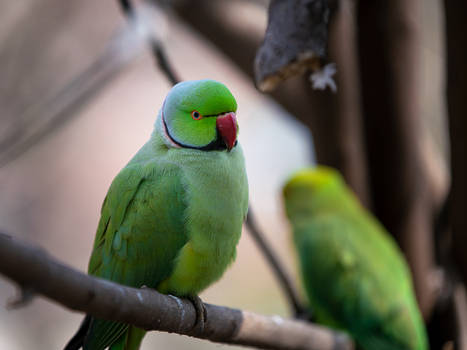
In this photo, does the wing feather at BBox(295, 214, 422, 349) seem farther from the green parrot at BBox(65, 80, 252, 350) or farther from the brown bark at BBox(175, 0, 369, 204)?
the green parrot at BBox(65, 80, 252, 350)

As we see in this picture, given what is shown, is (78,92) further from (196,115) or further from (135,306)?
(135,306)

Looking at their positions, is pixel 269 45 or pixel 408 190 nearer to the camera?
pixel 269 45

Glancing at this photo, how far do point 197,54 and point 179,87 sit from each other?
278 centimetres

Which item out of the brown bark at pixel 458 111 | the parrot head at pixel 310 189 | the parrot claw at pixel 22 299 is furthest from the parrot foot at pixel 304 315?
the parrot claw at pixel 22 299

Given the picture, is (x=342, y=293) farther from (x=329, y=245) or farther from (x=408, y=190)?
(x=408, y=190)

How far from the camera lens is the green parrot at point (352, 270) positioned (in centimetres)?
217

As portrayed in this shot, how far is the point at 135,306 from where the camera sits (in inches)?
35.6

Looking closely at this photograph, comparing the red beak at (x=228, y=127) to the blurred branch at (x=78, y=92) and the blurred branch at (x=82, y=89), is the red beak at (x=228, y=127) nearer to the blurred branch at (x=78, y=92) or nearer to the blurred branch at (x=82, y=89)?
the blurred branch at (x=82, y=89)

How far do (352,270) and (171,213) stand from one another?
125cm

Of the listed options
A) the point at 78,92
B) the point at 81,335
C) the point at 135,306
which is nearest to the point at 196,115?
the point at 135,306

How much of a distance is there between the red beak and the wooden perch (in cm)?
14

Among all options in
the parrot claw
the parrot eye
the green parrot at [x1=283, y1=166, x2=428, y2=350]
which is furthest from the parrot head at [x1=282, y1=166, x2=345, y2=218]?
the parrot claw

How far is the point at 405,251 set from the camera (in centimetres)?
235

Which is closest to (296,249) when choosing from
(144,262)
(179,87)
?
(144,262)
